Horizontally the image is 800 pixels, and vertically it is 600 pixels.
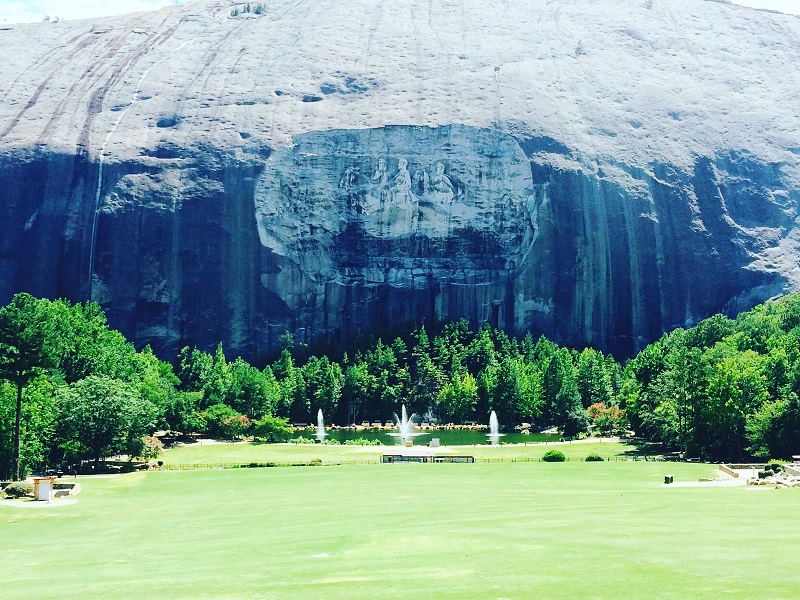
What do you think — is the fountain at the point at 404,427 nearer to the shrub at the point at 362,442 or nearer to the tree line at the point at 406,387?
the tree line at the point at 406,387

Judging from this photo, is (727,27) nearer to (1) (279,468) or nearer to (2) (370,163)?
(2) (370,163)

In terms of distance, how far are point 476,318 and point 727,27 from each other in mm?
65968

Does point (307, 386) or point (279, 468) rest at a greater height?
point (307, 386)

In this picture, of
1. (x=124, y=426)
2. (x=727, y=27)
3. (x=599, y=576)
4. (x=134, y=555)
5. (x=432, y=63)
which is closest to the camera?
(x=599, y=576)

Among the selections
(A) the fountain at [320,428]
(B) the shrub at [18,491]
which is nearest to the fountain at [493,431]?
(A) the fountain at [320,428]

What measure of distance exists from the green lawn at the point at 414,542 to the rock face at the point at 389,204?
82673mm

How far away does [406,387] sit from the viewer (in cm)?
11494

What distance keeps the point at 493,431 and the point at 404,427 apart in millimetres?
8896

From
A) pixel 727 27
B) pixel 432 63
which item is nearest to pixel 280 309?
pixel 432 63

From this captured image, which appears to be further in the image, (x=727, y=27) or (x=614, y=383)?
(x=727, y=27)

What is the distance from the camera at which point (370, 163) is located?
447ft

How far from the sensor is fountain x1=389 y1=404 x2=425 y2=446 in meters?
95.7

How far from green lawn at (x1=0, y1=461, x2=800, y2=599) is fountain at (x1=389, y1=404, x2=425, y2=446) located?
4494 cm

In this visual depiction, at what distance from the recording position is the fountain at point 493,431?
289 ft
